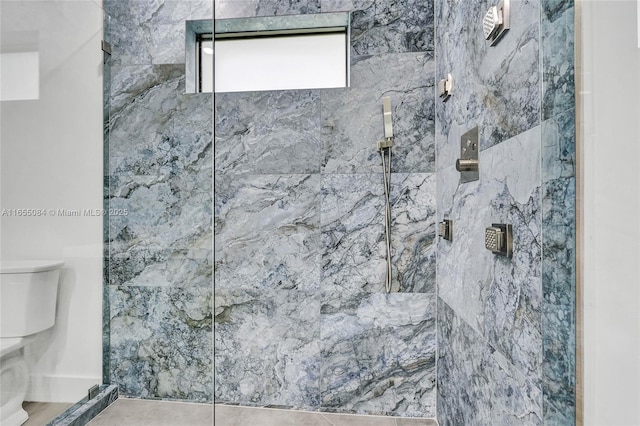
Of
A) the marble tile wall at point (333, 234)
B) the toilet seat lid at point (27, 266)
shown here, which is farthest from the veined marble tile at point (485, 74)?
the toilet seat lid at point (27, 266)

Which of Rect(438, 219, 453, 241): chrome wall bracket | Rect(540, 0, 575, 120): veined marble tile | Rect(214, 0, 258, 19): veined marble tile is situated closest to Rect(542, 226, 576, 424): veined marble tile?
Rect(540, 0, 575, 120): veined marble tile

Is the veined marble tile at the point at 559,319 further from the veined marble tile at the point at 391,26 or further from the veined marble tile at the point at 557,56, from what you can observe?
the veined marble tile at the point at 391,26

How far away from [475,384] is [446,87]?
1164 millimetres

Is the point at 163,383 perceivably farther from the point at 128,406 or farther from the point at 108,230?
the point at 108,230

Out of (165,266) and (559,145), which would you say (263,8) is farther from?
(559,145)

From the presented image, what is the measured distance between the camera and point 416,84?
1896 millimetres

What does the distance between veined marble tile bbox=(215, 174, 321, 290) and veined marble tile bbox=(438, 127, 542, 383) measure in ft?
2.51

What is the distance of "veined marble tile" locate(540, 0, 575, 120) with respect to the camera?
1.98ft

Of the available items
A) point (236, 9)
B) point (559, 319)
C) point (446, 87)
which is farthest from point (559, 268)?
point (236, 9)

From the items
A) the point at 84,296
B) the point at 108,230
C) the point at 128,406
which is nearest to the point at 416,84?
the point at 108,230

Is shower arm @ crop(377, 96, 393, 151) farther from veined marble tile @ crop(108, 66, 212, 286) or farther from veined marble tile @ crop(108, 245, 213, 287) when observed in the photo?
veined marble tile @ crop(108, 245, 213, 287)

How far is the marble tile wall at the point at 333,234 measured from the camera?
1.90 m

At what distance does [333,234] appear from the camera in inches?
76.0
